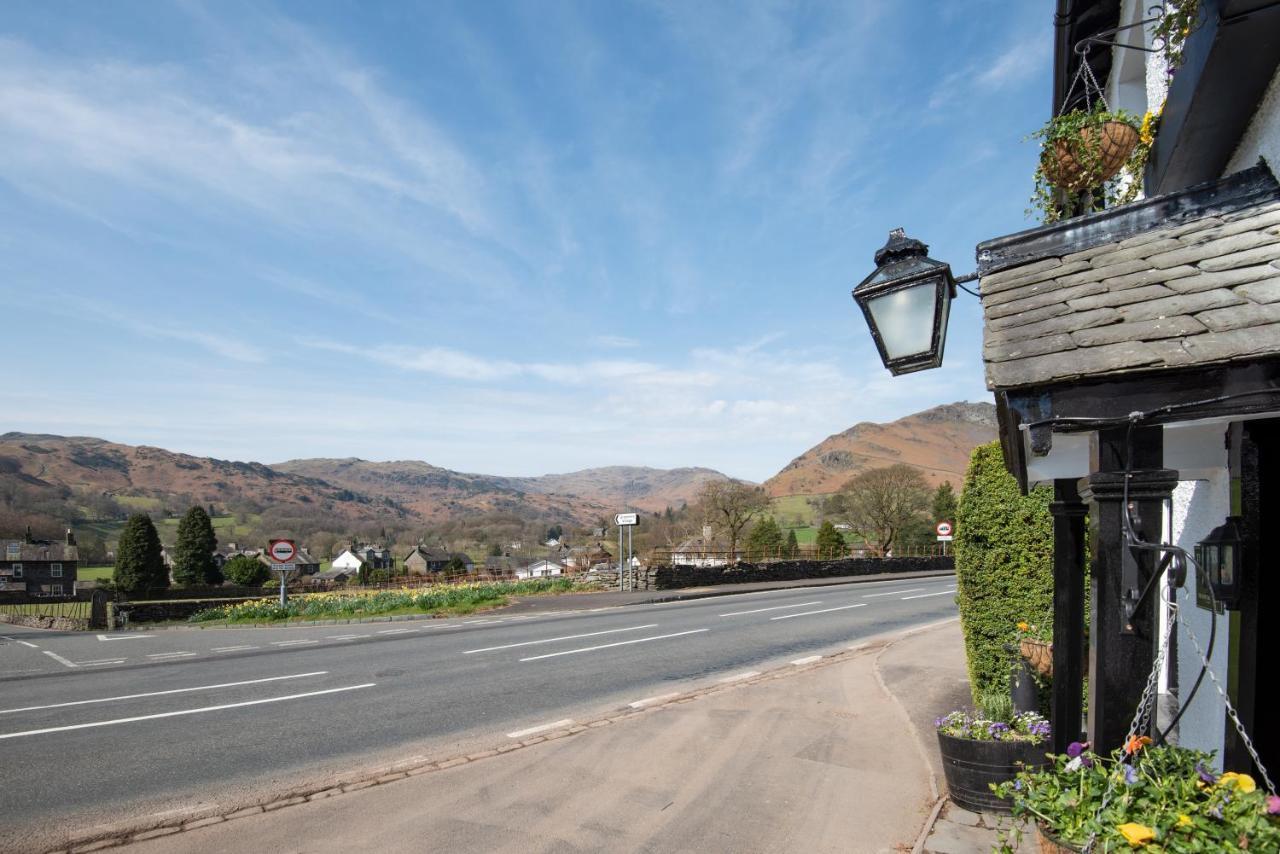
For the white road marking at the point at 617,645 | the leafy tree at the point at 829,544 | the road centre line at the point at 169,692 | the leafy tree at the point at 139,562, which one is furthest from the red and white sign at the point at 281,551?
the leafy tree at the point at 139,562

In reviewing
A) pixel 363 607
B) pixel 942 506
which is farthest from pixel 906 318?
pixel 942 506

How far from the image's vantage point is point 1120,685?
280 cm

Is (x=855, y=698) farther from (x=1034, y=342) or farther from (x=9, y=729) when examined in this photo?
(x=9, y=729)

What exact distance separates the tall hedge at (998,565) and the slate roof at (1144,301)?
179 inches

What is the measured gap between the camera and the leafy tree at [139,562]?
51219 millimetres

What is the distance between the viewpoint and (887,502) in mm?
50938

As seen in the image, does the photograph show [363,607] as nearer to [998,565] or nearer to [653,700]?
[653,700]

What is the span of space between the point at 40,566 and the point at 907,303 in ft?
367

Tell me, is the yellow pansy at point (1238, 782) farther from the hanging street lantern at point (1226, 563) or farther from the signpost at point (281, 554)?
the signpost at point (281, 554)

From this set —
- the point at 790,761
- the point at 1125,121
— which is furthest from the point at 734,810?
the point at 1125,121

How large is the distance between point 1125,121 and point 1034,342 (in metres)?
3.47

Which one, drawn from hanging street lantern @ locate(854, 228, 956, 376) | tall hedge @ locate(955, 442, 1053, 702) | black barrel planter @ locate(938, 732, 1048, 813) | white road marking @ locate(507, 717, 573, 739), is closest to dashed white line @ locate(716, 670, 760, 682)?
white road marking @ locate(507, 717, 573, 739)

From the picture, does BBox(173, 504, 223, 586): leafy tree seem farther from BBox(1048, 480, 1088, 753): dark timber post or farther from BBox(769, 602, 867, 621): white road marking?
BBox(1048, 480, 1088, 753): dark timber post

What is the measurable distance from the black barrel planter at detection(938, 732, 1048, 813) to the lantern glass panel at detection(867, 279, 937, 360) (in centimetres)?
301
